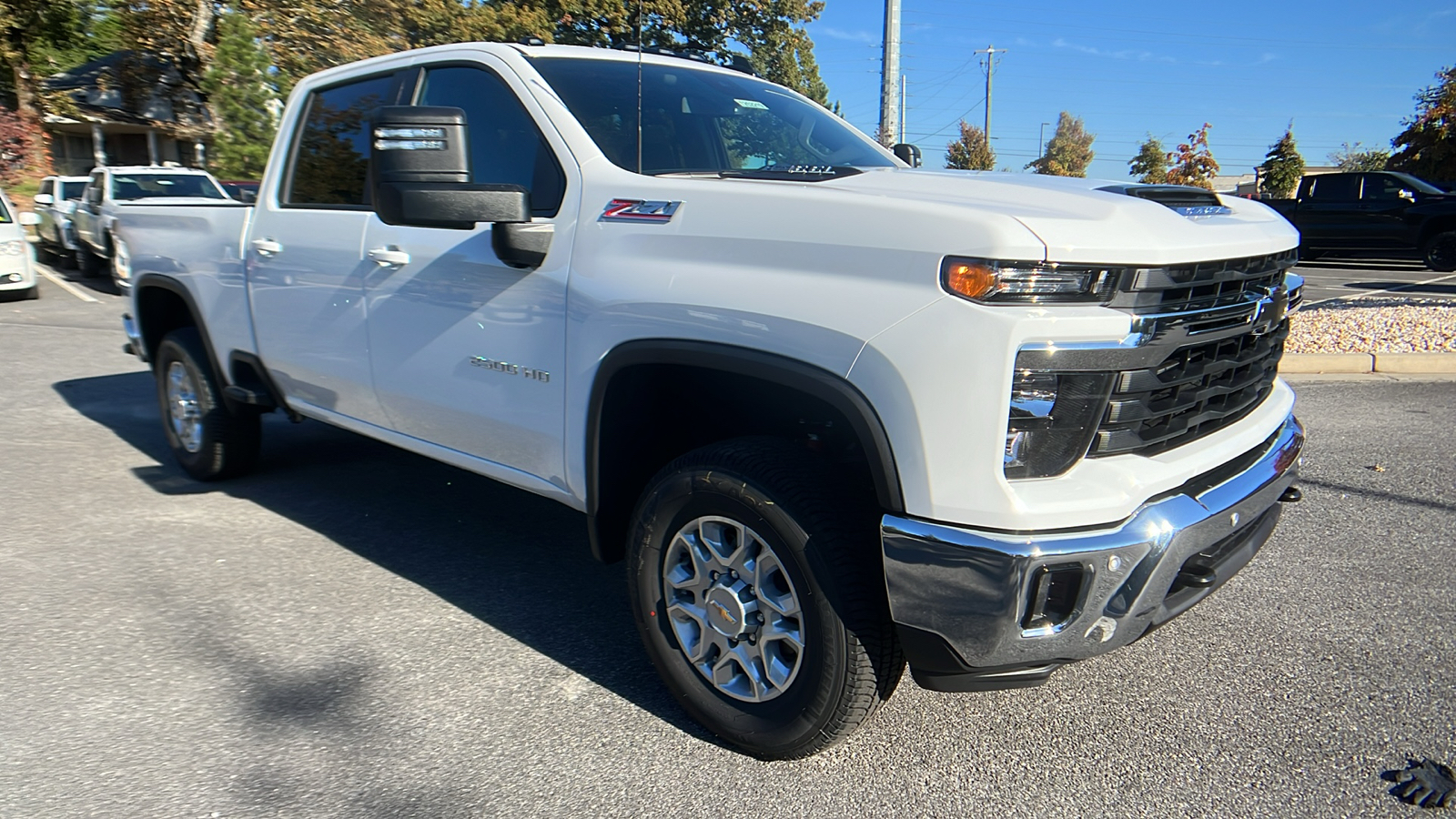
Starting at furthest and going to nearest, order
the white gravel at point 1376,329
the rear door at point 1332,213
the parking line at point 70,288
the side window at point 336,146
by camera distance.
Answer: the rear door at point 1332,213
the parking line at point 70,288
the white gravel at point 1376,329
the side window at point 336,146

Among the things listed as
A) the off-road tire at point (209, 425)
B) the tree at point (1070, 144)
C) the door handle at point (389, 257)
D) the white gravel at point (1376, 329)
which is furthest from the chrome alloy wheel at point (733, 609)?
the tree at point (1070, 144)

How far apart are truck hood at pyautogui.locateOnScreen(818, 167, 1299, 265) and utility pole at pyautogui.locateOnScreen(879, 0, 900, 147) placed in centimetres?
1239

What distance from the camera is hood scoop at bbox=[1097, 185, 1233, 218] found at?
2602mm

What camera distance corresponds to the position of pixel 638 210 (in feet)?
9.21

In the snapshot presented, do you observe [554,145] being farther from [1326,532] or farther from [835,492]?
[1326,532]

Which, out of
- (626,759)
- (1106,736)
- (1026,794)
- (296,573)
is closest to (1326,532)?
(1106,736)

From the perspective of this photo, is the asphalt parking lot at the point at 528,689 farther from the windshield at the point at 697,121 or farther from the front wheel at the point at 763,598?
the windshield at the point at 697,121

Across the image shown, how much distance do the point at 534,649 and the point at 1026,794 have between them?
166cm

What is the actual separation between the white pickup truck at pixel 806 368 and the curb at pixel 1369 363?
231 inches

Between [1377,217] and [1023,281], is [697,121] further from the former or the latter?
[1377,217]

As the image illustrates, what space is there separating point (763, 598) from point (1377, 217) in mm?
19430

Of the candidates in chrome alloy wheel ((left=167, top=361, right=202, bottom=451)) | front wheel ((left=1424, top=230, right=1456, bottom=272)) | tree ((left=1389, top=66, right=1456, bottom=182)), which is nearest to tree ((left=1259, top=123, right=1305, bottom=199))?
tree ((left=1389, top=66, right=1456, bottom=182))

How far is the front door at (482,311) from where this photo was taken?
3070 millimetres

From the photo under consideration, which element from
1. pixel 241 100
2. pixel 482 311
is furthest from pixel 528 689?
pixel 241 100
